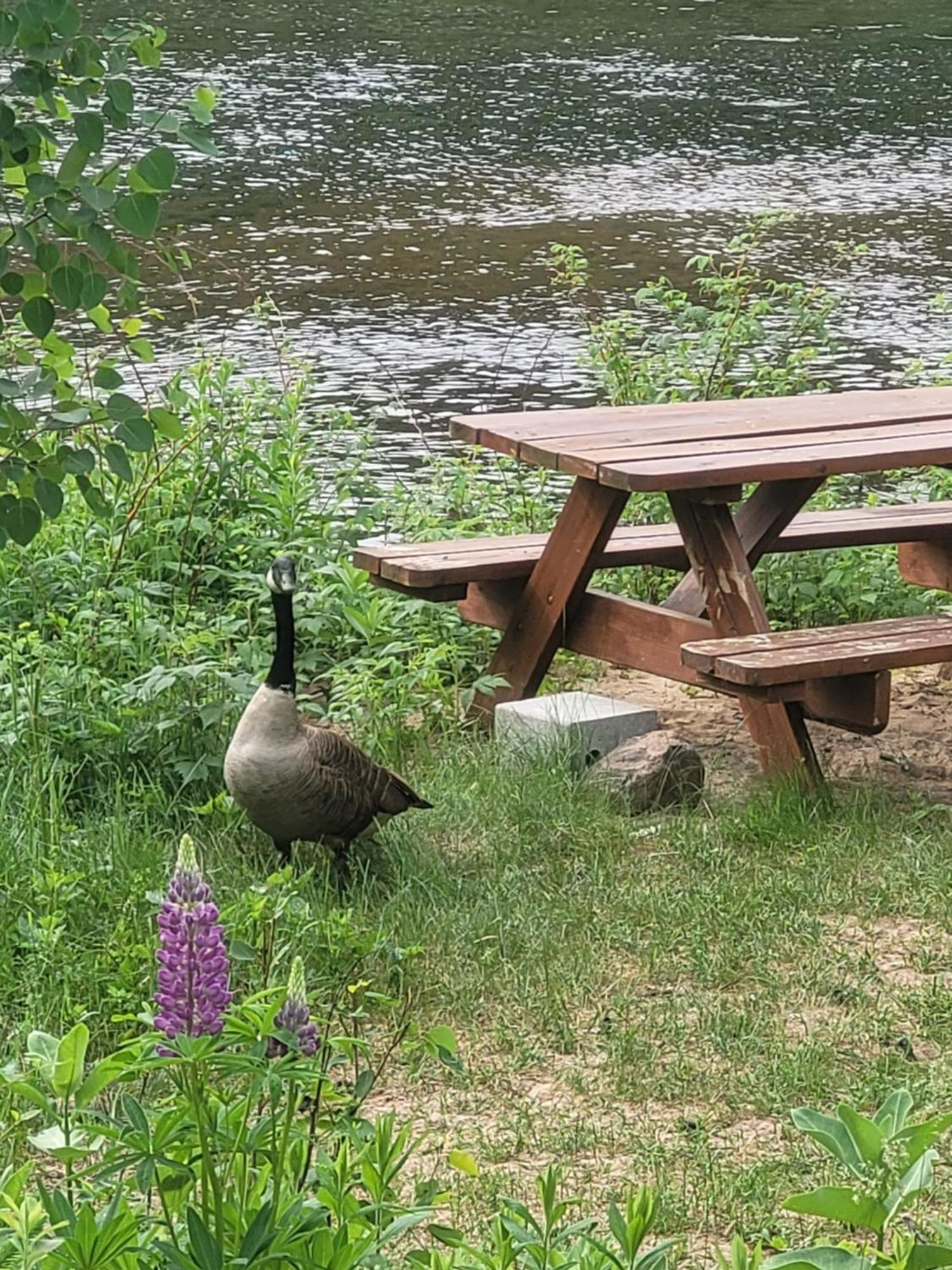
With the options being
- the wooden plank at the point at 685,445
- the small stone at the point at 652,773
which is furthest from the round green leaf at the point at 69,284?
the small stone at the point at 652,773

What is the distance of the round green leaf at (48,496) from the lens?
3037mm

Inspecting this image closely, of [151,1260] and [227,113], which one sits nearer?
[151,1260]

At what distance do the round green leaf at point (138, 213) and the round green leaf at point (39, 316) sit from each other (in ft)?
0.54

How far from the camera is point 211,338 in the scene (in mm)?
10148

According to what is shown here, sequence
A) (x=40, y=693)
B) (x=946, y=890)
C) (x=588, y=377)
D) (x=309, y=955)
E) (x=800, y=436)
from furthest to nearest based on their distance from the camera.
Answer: (x=588, y=377) → (x=800, y=436) → (x=40, y=693) → (x=946, y=890) → (x=309, y=955)

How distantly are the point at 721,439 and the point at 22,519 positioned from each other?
2.59m

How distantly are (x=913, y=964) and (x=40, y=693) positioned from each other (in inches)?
87.8

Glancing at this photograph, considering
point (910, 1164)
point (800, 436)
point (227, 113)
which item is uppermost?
point (910, 1164)

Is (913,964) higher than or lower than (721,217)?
higher

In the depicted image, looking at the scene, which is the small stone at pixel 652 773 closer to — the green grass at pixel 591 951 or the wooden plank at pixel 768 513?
the green grass at pixel 591 951

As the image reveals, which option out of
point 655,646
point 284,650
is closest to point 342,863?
point 284,650

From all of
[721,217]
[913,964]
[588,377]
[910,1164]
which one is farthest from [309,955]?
[721,217]

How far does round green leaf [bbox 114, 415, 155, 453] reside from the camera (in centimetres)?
303

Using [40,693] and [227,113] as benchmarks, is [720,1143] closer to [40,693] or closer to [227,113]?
[40,693]
